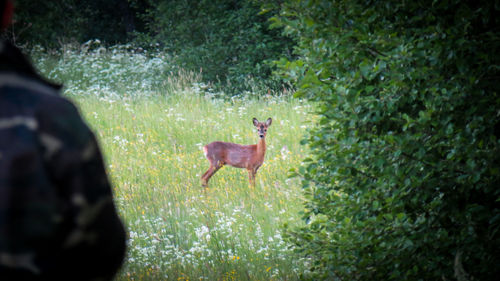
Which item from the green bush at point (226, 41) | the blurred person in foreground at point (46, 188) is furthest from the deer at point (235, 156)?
the blurred person in foreground at point (46, 188)

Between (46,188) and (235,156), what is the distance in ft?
29.2

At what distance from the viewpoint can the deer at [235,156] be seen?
32.3 ft

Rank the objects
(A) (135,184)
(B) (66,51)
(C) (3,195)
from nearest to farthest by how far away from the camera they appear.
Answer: (C) (3,195)
(A) (135,184)
(B) (66,51)

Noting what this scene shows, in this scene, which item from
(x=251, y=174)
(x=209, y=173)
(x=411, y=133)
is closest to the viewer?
(x=411, y=133)

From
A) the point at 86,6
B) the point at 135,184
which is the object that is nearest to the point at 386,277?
the point at 135,184

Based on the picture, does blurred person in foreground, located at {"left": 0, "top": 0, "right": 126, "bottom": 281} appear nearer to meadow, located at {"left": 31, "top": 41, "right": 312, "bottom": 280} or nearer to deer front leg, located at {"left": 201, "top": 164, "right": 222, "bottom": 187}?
meadow, located at {"left": 31, "top": 41, "right": 312, "bottom": 280}

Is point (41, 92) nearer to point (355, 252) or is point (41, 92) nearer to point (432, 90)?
point (432, 90)

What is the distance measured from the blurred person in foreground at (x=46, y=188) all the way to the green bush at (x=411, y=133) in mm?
2434

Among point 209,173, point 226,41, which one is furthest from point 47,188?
point 226,41

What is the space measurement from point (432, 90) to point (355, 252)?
3.88 feet

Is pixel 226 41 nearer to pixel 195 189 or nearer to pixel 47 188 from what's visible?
pixel 195 189

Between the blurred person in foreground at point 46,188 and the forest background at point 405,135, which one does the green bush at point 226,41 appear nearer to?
the forest background at point 405,135

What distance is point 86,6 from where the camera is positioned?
2980 centimetres

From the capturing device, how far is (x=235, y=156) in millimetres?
10148
